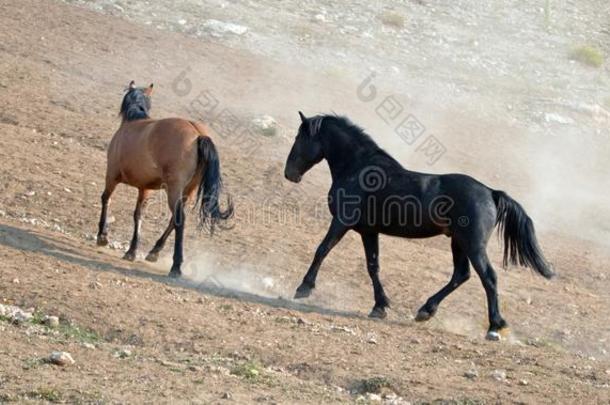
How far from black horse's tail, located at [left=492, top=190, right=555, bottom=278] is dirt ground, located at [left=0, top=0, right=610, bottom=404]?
86cm

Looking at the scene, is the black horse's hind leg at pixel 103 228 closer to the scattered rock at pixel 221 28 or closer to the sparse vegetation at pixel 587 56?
the scattered rock at pixel 221 28

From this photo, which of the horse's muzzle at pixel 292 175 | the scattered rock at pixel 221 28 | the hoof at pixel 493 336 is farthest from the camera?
the scattered rock at pixel 221 28

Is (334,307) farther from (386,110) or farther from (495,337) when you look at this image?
(386,110)

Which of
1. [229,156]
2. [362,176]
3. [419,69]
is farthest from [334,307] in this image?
[419,69]

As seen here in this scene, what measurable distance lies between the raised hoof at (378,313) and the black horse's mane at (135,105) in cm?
359

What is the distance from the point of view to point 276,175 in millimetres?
16344

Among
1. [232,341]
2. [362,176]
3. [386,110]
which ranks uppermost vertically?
[386,110]

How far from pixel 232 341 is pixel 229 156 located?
813 cm

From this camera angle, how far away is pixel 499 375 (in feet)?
28.8

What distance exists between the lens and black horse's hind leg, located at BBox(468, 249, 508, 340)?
10703mm

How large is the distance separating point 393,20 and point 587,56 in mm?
4616

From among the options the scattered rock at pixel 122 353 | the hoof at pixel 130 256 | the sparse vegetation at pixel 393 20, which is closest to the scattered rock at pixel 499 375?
the scattered rock at pixel 122 353

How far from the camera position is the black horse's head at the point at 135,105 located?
506 inches

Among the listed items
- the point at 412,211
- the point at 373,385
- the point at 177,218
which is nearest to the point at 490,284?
the point at 412,211
